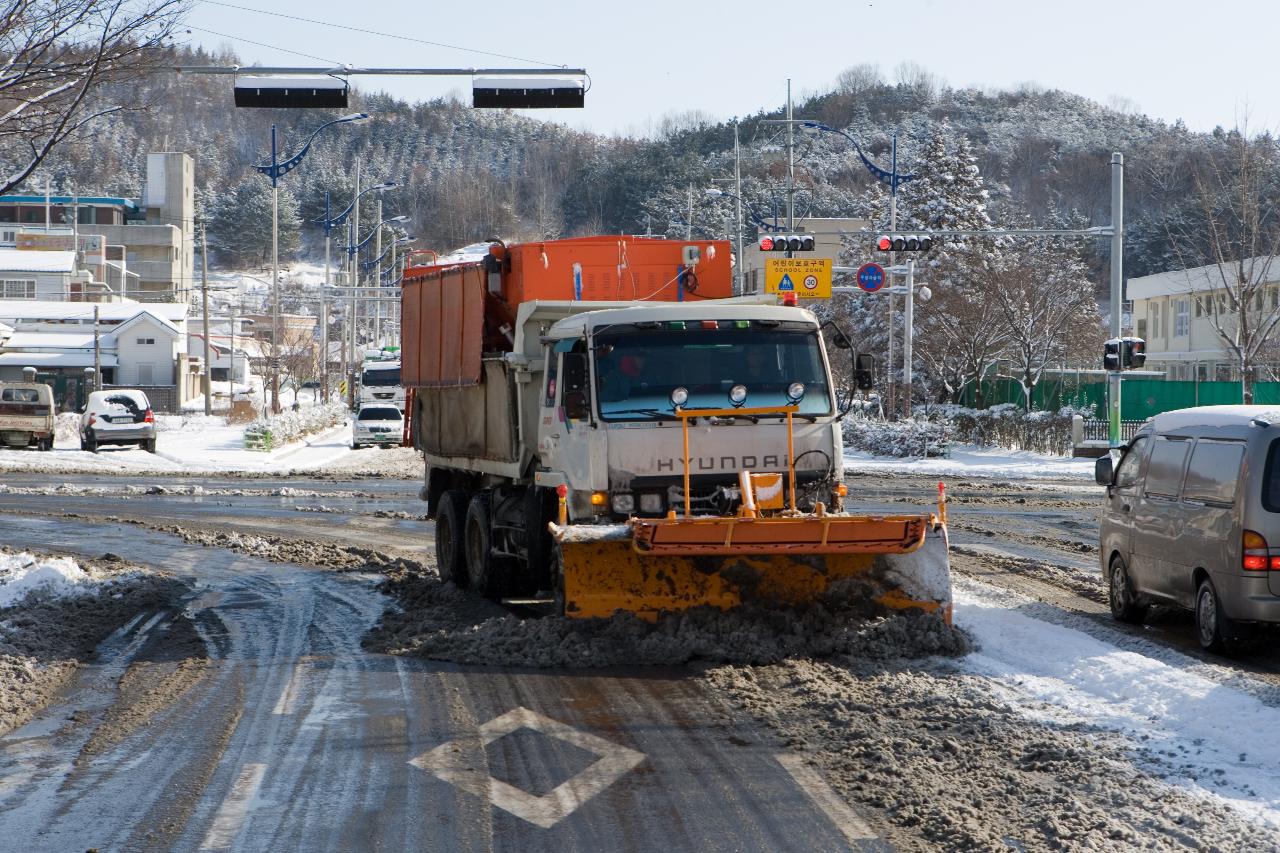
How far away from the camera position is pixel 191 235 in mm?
145875

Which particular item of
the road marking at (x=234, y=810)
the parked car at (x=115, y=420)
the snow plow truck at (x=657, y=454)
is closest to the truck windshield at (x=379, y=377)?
the parked car at (x=115, y=420)

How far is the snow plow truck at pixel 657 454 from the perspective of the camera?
1088 centimetres

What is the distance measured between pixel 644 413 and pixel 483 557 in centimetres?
319

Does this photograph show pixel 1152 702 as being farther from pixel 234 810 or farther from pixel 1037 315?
pixel 1037 315

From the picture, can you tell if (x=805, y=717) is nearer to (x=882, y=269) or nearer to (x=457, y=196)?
(x=882, y=269)

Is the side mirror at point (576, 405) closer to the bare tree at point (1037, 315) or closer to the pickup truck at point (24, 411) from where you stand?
the pickup truck at point (24, 411)

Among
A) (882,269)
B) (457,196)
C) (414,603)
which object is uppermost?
(457,196)

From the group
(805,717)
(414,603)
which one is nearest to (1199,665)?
(805,717)

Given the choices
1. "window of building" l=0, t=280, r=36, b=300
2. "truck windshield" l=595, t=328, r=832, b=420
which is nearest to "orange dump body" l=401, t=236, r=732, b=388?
"truck windshield" l=595, t=328, r=832, b=420

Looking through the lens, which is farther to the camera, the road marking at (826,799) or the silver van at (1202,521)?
the silver van at (1202,521)

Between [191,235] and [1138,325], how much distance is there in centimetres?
9938

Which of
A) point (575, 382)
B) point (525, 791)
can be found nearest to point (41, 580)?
point (575, 382)

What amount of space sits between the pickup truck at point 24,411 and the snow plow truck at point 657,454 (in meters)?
31.2

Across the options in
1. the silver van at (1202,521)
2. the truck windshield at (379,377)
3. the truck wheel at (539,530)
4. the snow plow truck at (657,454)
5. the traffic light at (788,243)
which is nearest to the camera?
the silver van at (1202,521)
